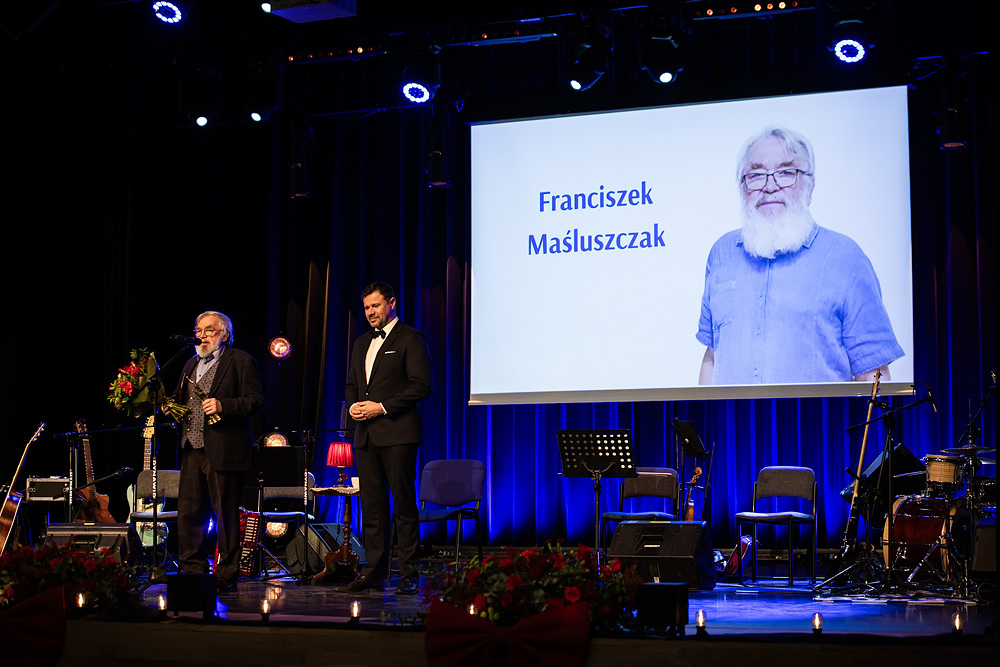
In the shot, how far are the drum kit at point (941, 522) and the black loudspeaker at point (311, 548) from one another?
345 centimetres

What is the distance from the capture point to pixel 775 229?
7613 millimetres

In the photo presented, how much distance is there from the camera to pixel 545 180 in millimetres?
8195

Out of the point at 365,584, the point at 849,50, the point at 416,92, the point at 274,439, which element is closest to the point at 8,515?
the point at 274,439

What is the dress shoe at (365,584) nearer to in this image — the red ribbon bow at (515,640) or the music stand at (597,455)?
the music stand at (597,455)

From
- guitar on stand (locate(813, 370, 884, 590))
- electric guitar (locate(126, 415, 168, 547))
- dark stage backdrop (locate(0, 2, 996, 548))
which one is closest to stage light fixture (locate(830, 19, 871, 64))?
dark stage backdrop (locate(0, 2, 996, 548))

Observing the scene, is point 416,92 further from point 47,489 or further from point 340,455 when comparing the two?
point 47,489

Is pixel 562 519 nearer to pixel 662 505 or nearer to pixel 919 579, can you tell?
pixel 662 505

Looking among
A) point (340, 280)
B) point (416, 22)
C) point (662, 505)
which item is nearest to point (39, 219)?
point (340, 280)

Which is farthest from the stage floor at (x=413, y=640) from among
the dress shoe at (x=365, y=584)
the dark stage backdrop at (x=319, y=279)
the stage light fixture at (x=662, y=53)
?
the stage light fixture at (x=662, y=53)

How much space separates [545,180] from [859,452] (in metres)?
3.14

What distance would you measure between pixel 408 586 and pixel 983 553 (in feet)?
10.7

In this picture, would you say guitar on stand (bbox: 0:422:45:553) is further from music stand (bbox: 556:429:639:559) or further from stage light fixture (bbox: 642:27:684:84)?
stage light fixture (bbox: 642:27:684:84)

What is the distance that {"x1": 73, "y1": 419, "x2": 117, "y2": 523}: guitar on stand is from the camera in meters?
7.34

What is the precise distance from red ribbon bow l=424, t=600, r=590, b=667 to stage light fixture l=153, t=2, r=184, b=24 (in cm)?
530
